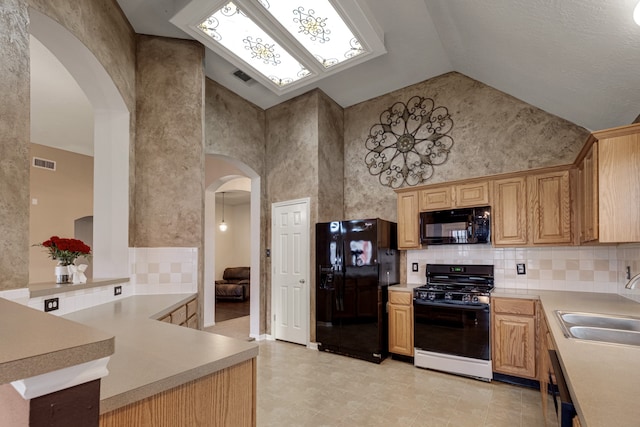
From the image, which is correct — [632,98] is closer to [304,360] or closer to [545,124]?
[545,124]

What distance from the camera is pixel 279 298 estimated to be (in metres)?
4.59

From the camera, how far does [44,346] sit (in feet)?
1.88

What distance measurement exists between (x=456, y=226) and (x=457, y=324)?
1.03 metres

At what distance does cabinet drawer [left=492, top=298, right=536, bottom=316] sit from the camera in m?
2.93

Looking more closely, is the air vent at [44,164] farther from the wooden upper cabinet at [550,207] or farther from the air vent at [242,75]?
the wooden upper cabinet at [550,207]

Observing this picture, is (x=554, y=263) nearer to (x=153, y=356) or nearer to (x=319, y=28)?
(x=319, y=28)

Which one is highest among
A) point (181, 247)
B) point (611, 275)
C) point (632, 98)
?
point (632, 98)

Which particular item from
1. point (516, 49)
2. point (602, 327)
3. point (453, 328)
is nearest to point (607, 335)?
point (602, 327)

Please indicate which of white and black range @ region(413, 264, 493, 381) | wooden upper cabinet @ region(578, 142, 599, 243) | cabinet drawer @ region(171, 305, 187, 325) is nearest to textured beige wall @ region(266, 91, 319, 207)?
white and black range @ region(413, 264, 493, 381)

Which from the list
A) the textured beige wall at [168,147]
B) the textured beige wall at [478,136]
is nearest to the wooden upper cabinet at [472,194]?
the textured beige wall at [478,136]

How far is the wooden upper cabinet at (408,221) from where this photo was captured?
3.82 meters

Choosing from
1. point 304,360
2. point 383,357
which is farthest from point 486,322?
point 304,360

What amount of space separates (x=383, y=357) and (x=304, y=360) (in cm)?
92

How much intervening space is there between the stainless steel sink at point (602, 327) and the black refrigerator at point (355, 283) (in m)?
1.87
